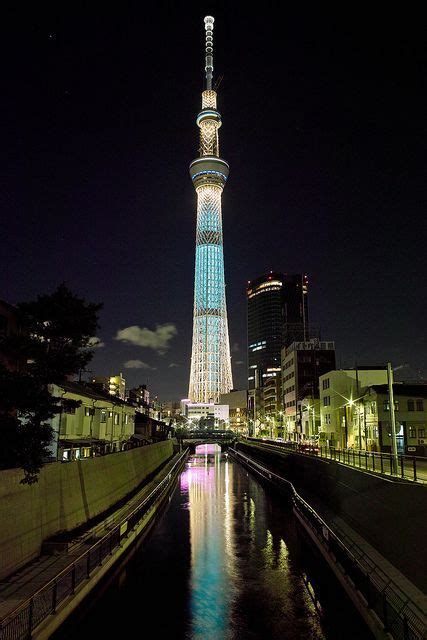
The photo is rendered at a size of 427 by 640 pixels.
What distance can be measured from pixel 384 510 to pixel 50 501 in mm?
12419

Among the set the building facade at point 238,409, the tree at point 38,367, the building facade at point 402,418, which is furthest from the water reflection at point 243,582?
the building facade at point 238,409

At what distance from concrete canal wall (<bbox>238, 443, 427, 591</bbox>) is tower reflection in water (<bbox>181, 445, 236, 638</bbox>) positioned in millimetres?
5570

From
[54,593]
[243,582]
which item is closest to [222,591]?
[243,582]

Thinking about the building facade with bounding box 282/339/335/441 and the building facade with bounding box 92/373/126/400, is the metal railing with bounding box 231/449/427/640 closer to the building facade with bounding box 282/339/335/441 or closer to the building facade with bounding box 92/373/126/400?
the building facade with bounding box 282/339/335/441

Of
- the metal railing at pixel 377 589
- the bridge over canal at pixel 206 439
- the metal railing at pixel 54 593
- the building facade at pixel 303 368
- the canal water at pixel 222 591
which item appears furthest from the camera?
the bridge over canal at pixel 206 439

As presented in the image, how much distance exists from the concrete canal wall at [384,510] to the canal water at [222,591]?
7.09ft

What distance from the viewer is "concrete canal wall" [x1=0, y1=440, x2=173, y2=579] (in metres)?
15.1

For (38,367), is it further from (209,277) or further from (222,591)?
(209,277)

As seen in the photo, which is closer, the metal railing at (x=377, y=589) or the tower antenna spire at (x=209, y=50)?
the metal railing at (x=377, y=589)

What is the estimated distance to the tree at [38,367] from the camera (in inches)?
627

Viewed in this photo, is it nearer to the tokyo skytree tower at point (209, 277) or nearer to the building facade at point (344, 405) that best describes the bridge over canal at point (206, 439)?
the tokyo skytree tower at point (209, 277)

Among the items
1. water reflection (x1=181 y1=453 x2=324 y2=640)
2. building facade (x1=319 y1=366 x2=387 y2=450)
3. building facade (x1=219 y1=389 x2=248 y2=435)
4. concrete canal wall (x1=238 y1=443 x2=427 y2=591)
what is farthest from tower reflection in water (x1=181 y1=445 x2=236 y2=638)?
building facade (x1=219 y1=389 x2=248 y2=435)

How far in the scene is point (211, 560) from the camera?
22.2 meters

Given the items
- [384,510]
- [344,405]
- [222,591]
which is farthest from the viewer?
[344,405]
